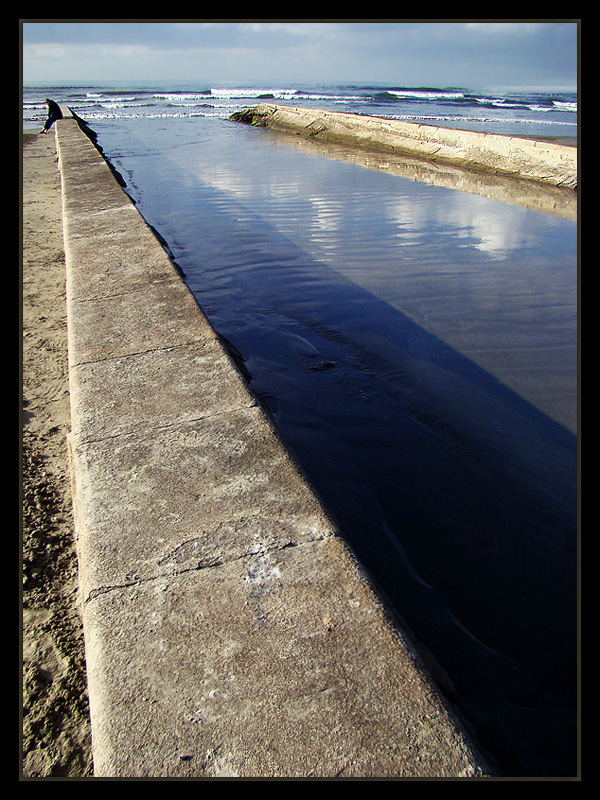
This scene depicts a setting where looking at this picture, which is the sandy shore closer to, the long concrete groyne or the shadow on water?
the long concrete groyne

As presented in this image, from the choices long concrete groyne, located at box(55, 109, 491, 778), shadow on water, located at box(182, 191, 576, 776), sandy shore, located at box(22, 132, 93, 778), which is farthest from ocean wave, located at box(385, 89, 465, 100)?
long concrete groyne, located at box(55, 109, 491, 778)

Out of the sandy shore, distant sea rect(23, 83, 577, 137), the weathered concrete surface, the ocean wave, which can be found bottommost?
the sandy shore

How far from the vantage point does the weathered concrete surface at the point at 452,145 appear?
9.49 metres

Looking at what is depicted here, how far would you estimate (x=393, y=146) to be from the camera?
13.4 metres

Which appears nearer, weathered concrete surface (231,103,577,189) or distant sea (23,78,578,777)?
distant sea (23,78,578,777)

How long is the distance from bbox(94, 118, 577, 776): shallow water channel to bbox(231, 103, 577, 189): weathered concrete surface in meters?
2.74

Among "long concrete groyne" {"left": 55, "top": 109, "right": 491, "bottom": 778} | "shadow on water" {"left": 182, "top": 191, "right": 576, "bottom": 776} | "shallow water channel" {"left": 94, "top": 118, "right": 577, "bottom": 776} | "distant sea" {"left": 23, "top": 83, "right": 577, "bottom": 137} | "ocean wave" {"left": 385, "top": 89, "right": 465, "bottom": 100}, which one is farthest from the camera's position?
"ocean wave" {"left": 385, "top": 89, "right": 465, "bottom": 100}

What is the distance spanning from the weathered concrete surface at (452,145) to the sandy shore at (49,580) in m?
9.04

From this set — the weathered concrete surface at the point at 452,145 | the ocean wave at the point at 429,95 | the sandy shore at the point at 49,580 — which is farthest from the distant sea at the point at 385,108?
the sandy shore at the point at 49,580

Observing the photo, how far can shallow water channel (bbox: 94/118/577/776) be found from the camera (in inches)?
69.3

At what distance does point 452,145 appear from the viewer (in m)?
11.8

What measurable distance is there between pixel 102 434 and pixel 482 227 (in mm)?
6012

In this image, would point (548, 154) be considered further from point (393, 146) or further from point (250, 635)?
point (250, 635)
